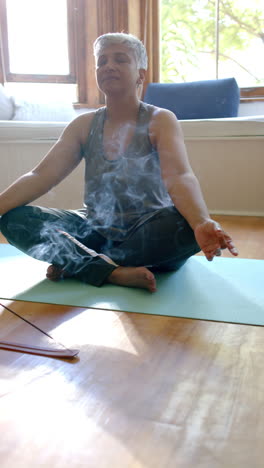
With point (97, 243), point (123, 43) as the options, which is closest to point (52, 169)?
point (97, 243)

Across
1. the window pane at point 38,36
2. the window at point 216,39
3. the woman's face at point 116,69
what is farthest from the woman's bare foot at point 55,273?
the window pane at point 38,36

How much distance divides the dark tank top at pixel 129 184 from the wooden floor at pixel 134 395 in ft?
1.32

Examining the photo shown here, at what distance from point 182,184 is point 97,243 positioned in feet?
1.29

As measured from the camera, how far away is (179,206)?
4.71ft

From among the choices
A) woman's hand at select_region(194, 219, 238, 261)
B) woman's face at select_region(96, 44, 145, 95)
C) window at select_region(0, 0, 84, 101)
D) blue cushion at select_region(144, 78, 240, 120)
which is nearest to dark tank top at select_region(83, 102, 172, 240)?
woman's face at select_region(96, 44, 145, 95)

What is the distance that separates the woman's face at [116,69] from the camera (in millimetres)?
1546

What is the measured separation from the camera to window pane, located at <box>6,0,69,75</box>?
13.0 ft

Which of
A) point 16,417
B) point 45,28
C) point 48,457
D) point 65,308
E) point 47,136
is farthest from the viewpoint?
point 45,28

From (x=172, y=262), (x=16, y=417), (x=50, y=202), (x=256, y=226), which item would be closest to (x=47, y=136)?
(x=50, y=202)

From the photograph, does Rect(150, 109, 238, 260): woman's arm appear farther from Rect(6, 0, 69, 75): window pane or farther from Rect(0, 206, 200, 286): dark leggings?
Rect(6, 0, 69, 75): window pane

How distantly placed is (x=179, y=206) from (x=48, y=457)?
2.85 feet

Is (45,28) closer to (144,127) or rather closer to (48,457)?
(144,127)

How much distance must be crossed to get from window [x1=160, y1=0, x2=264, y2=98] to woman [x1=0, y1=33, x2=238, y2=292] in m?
2.48

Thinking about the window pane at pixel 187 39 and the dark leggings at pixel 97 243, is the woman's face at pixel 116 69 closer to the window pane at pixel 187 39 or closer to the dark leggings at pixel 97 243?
the dark leggings at pixel 97 243
